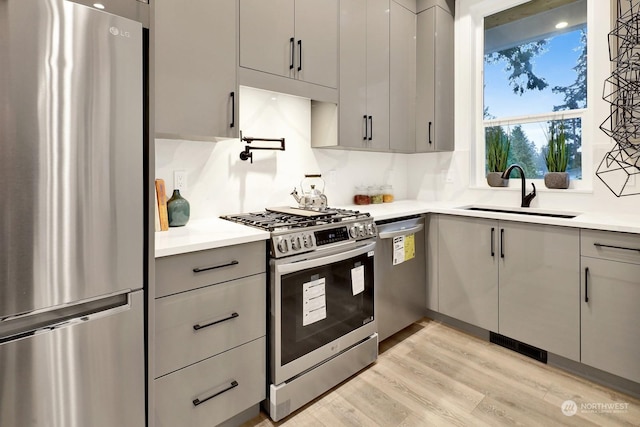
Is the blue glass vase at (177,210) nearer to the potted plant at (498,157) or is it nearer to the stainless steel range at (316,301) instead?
the stainless steel range at (316,301)

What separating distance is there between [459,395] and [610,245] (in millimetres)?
1163

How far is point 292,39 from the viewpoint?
2129 millimetres

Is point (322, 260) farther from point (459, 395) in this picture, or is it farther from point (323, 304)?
point (459, 395)

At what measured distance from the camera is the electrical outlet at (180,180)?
2008 millimetres

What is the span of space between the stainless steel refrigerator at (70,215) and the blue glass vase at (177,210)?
714 mm

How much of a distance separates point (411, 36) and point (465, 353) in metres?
2.62

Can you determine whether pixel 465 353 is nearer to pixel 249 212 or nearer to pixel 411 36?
pixel 249 212

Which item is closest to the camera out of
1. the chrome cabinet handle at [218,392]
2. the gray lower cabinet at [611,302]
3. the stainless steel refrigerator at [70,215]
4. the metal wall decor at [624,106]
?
the stainless steel refrigerator at [70,215]

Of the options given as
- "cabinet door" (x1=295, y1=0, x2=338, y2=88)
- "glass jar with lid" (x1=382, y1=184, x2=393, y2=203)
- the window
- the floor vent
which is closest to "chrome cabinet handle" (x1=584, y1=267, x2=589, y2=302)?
the floor vent

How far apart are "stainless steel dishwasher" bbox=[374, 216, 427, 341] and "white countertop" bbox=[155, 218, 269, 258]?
95 cm

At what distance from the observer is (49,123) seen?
96 cm

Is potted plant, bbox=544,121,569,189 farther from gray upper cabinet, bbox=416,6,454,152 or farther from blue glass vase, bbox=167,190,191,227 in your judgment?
blue glass vase, bbox=167,190,191,227

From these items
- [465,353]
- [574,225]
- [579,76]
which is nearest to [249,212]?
[465,353]

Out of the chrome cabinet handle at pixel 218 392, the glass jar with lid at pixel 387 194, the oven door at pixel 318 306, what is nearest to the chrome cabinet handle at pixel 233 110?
the oven door at pixel 318 306
